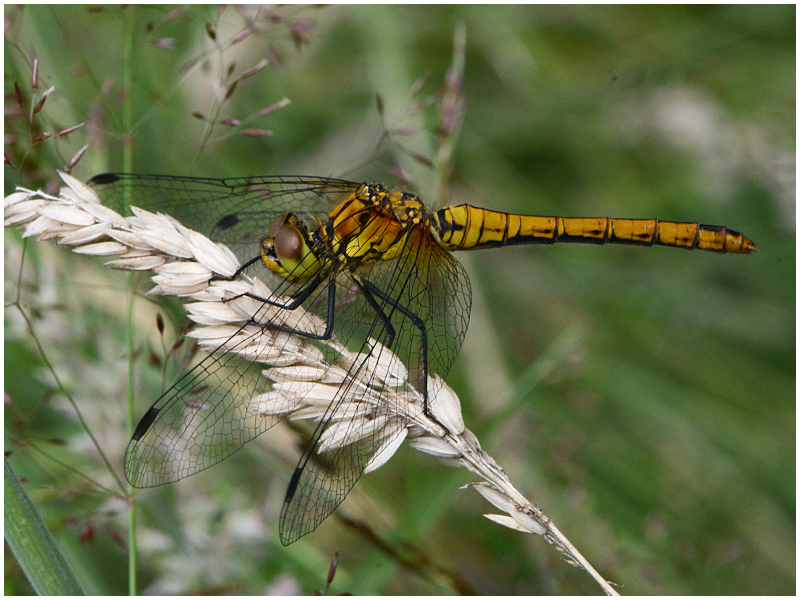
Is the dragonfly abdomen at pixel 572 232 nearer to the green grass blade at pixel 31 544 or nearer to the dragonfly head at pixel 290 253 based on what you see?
the dragonfly head at pixel 290 253

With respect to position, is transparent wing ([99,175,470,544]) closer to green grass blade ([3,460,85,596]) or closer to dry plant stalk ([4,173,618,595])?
dry plant stalk ([4,173,618,595])

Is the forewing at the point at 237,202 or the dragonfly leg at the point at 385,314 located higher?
the forewing at the point at 237,202

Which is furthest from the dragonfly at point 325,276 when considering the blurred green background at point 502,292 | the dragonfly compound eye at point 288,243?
the blurred green background at point 502,292

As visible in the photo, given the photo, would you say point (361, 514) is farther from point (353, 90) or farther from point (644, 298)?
point (353, 90)

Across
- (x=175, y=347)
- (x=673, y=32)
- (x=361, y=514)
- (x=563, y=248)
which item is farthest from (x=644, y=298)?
(x=175, y=347)

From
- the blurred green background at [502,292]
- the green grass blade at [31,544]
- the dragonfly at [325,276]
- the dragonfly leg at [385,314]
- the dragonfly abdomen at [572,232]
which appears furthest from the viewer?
the dragonfly abdomen at [572,232]

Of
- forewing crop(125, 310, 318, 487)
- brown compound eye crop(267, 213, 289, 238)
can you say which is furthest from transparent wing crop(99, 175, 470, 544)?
brown compound eye crop(267, 213, 289, 238)
